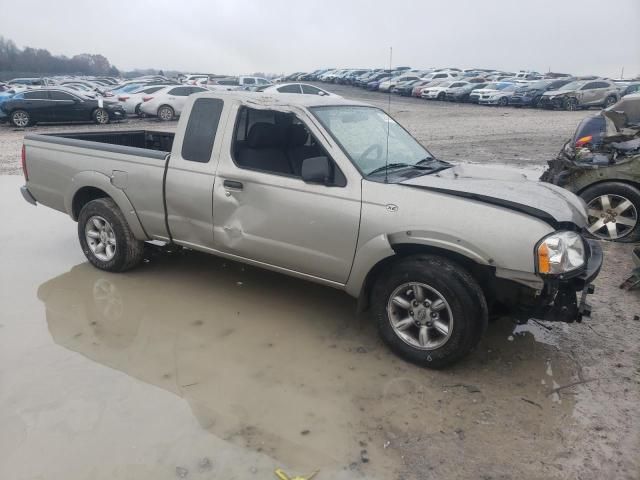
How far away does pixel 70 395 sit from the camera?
3.44 m

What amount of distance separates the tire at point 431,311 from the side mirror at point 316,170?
84 centimetres

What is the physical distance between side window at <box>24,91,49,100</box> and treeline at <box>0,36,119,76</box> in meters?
61.7

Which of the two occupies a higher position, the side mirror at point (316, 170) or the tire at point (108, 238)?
the side mirror at point (316, 170)

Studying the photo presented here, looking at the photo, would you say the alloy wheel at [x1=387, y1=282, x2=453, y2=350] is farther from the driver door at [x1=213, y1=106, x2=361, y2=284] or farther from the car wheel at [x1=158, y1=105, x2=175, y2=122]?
the car wheel at [x1=158, y1=105, x2=175, y2=122]

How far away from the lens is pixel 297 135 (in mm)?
4621

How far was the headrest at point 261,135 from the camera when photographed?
14.9 feet

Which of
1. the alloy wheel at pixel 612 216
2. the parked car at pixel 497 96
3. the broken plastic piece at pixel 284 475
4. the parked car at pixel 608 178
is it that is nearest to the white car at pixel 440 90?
the parked car at pixel 497 96

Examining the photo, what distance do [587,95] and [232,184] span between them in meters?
28.2

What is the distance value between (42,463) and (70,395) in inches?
25.3

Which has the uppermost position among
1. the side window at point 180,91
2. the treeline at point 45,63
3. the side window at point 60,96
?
the treeline at point 45,63

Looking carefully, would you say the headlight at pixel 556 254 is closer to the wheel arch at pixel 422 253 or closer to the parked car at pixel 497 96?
the wheel arch at pixel 422 253

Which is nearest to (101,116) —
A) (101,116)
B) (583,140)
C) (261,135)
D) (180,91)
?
(101,116)

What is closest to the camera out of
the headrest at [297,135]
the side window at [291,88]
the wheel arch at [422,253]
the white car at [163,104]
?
the wheel arch at [422,253]

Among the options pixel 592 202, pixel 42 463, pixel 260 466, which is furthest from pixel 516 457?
pixel 592 202
